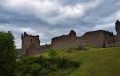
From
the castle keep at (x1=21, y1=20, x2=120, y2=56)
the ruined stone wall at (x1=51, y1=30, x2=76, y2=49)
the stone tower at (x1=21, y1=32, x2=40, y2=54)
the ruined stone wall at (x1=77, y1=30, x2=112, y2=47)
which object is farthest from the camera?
the stone tower at (x1=21, y1=32, x2=40, y2=54)

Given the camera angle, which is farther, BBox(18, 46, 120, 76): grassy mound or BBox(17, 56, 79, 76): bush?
BBox(17, 56, 79, 76): bush

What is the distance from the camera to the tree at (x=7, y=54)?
4309 centimetres

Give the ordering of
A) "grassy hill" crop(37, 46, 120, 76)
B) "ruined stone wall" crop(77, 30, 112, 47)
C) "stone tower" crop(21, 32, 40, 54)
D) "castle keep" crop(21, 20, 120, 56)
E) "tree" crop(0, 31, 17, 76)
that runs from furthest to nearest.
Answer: "stone tower" crop(21, 32, 40, 54)
"ruined stone wall" crop(77, 30, 112, 47)
"castle keep" crop(21, 20, 120, 56)
"tree" crop(0, 31, 17, 76)
"grassy hill" crop(37, 46, 120, 76)

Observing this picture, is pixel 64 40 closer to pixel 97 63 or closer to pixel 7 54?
pixel 97 63

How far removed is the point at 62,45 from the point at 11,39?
2593cm

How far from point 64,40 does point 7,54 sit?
1110 inches

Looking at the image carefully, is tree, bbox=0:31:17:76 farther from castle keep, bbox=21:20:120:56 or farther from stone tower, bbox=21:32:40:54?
stone tower, bbox=21:32:40:54

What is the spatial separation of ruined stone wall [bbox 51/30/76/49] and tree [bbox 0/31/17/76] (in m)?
24.0

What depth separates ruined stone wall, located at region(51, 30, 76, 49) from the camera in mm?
65787

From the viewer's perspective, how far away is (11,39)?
153 ft

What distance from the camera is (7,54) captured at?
144ft

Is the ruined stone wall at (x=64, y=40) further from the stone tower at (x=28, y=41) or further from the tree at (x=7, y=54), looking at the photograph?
the tree at (x=7, y=54)

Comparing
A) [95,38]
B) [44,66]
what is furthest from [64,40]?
[44,66]

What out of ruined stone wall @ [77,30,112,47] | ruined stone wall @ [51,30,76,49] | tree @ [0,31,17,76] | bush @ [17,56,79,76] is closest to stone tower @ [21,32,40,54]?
ruined stone wall @ [51,30,76,49]
